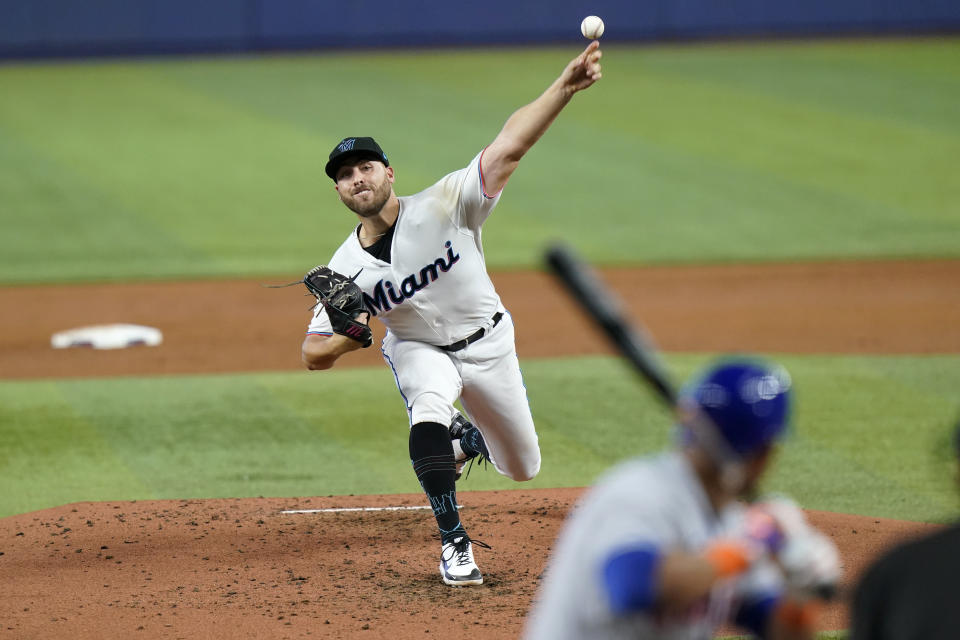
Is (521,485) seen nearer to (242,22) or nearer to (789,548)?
(789,548)

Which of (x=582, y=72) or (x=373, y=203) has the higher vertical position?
(x=582, y=72)

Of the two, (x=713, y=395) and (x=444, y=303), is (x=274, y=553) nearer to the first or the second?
(x=444, y=303)

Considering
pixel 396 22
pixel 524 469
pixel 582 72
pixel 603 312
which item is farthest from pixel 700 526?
pixel 396 22

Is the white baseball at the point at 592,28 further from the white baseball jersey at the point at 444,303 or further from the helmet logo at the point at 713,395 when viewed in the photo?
the helmet logo at the point at 713,395

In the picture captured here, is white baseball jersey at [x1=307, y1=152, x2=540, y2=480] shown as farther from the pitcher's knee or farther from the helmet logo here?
the helmet logo

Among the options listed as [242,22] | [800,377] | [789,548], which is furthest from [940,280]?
[242,22]

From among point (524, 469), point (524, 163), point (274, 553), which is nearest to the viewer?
point (274, 553)

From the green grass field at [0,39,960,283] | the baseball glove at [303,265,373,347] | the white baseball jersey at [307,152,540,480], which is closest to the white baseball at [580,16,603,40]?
the white baseball jersey at [307,152,540,480]

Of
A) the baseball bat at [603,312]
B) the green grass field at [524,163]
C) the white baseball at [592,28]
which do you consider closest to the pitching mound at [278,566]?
the baseball bat at [603,312]
